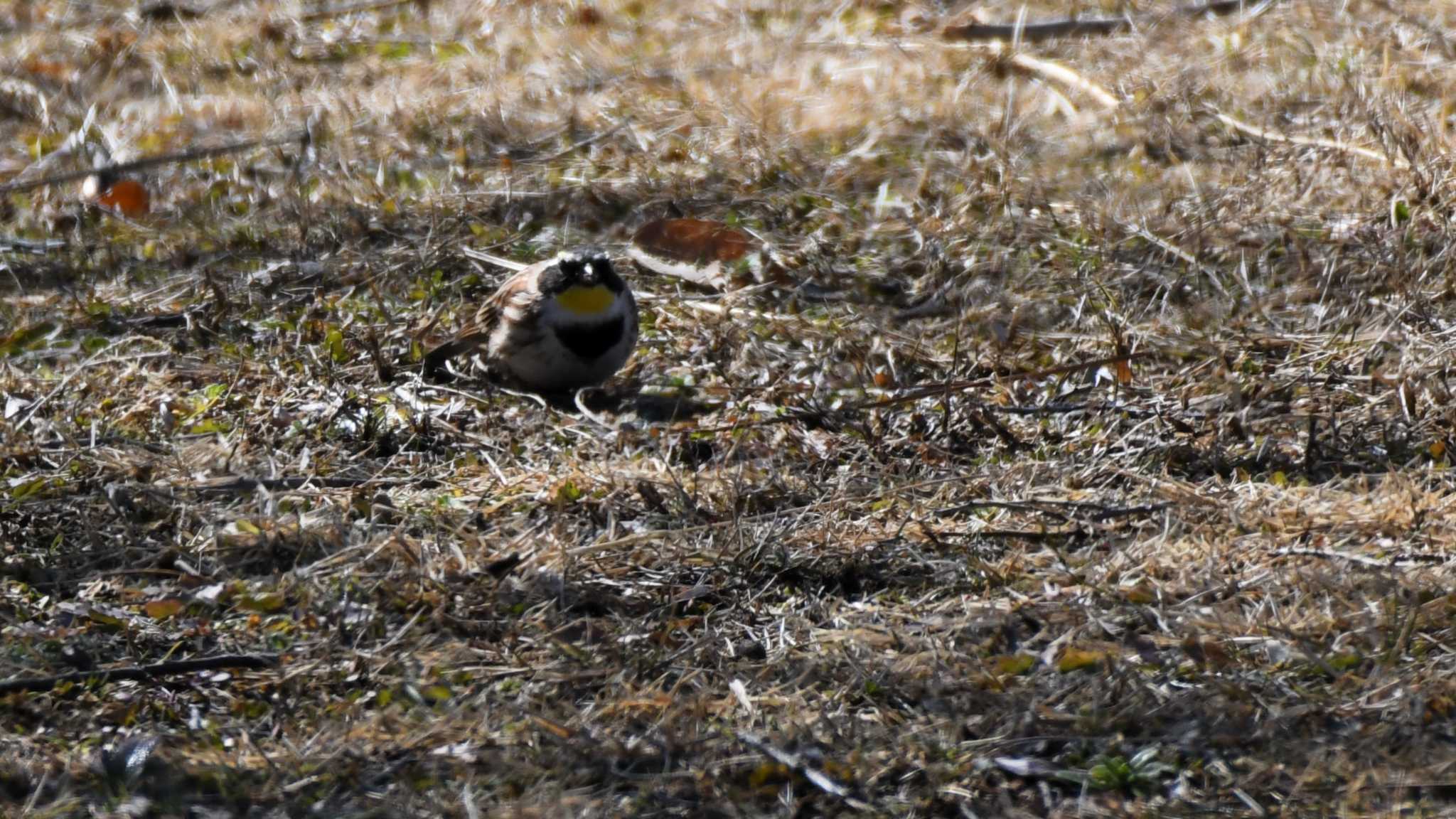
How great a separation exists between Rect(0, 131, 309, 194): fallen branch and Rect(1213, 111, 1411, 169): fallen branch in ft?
14.8

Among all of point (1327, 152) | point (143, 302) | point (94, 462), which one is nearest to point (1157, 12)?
point (1327, 152)

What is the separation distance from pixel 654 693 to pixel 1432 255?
3753 millimetres

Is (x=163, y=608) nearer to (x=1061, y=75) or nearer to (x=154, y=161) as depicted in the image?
(x=154, y=161)

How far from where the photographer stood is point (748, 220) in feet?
24.7

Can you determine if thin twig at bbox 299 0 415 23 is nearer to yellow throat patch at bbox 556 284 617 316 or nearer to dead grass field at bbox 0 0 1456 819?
dead grass field at bbox 0 0 1456 819

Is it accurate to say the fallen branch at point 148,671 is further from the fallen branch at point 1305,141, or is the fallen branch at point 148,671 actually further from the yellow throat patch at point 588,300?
the fallen branch at point 1305,141

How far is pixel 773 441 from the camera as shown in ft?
18.7

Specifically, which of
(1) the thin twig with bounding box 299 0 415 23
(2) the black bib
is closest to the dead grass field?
(2) the black bib

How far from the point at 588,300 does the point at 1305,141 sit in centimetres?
341

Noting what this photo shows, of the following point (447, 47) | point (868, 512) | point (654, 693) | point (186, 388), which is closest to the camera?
point (654, 693)

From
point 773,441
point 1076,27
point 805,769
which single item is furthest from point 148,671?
point 1076,27

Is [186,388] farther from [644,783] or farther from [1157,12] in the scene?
[1157,12]

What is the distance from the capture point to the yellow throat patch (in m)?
6.23

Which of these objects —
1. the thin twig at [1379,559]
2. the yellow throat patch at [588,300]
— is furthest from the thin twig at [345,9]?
the thin twig at [1379,559]
